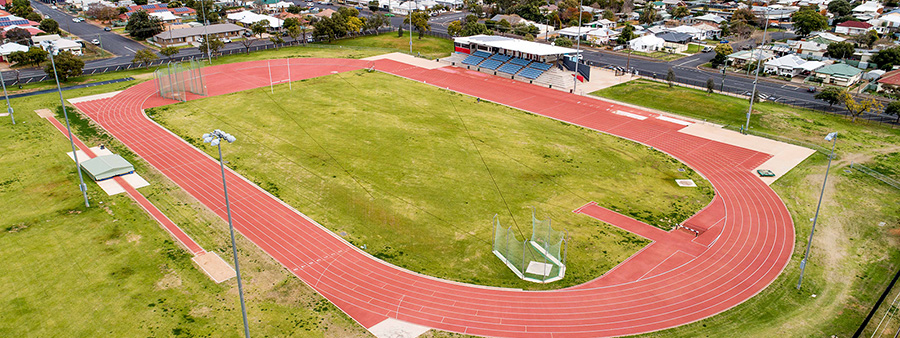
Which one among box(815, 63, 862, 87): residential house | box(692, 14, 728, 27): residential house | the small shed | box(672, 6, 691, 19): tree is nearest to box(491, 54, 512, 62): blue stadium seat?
box(815, 63, 862, 87): residential house

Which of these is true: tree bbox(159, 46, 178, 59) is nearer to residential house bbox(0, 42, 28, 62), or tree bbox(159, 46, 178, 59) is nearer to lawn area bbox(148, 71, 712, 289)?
residential house bbox(0, 42, 28, 62)

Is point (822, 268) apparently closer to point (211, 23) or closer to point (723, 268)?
point (723, 268)

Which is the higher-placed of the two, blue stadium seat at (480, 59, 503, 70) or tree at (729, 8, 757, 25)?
tree at (729, 8, 757, 25)

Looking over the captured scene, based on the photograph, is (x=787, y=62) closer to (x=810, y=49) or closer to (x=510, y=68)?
(x=810, y=49)

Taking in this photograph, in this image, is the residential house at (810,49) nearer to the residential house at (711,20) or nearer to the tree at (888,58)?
the tree at (888,58)

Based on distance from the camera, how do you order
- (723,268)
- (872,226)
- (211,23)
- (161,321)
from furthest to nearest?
(211,23) < (872,226) < (723,268) < (161,321)

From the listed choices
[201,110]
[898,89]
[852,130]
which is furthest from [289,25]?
[898,89]
